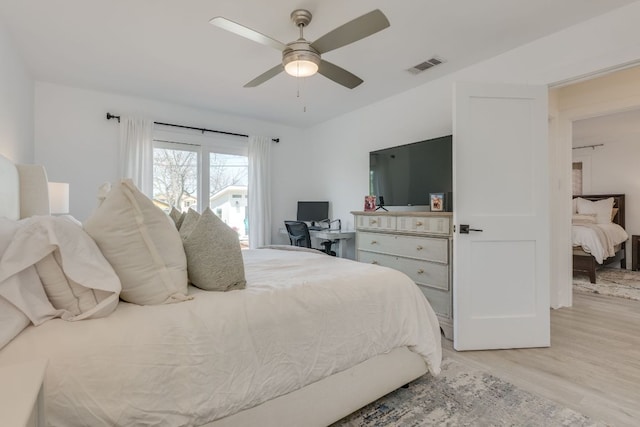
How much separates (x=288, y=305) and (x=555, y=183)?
3467 mm

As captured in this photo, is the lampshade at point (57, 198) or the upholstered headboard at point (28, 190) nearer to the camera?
the upholstered headboard at point (28, 190)

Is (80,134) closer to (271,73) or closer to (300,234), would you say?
(271,73)

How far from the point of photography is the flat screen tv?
9.98ft

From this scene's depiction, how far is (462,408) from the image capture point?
1.64 m

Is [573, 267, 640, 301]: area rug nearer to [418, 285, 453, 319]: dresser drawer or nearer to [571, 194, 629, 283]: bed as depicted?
[571, 194, 629, 283]: bed

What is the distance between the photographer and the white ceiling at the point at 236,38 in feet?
7.00

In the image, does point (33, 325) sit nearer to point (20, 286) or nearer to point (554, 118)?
point (20, 286)

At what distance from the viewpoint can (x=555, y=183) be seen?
132 inches

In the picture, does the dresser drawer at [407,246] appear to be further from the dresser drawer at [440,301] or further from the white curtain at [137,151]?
the white curtain at [137,151]

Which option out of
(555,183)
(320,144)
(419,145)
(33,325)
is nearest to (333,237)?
(419,145)

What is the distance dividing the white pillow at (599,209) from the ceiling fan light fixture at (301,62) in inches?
250

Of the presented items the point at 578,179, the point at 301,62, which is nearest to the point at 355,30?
the point at 301,62

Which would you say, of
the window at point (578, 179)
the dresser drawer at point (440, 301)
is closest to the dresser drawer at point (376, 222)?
the dresser drawer at point (440, 301)

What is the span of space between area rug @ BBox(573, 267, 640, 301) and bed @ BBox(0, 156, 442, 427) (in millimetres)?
3639
